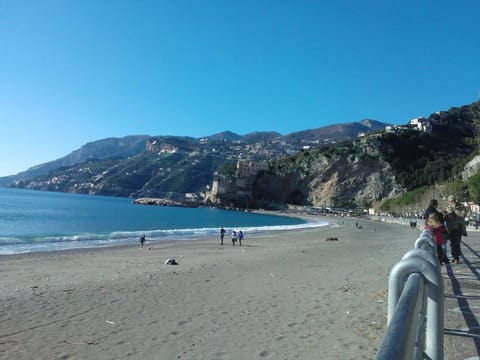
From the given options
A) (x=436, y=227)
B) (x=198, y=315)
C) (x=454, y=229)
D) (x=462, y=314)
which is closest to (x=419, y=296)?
(x=462, y=314)

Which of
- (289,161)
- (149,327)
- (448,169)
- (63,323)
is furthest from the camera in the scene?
(289,161)

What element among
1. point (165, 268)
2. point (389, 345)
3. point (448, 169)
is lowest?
point (165, 268)

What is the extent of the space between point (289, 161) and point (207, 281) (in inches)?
5807

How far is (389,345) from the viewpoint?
112 centimetres

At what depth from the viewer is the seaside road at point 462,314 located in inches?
167

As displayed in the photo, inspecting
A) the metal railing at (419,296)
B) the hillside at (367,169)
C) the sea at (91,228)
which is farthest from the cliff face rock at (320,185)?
the metal railing at (419,296)

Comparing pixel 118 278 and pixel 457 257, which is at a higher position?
pixel 457 257

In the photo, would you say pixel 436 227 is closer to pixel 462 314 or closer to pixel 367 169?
pixel 462 314

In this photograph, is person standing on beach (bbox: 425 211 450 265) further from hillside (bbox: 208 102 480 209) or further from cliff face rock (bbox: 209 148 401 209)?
cliff face rock (bbox: 209 148 401 209)

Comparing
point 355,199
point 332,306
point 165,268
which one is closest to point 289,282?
point 332,306

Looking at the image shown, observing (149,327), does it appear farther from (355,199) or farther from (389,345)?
(355,199)

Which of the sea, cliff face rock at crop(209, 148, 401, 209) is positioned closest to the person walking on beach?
the sea

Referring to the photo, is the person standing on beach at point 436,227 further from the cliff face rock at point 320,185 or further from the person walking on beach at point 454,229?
the cliff face rock at point 320,185

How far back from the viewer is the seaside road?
4250 millimetres
